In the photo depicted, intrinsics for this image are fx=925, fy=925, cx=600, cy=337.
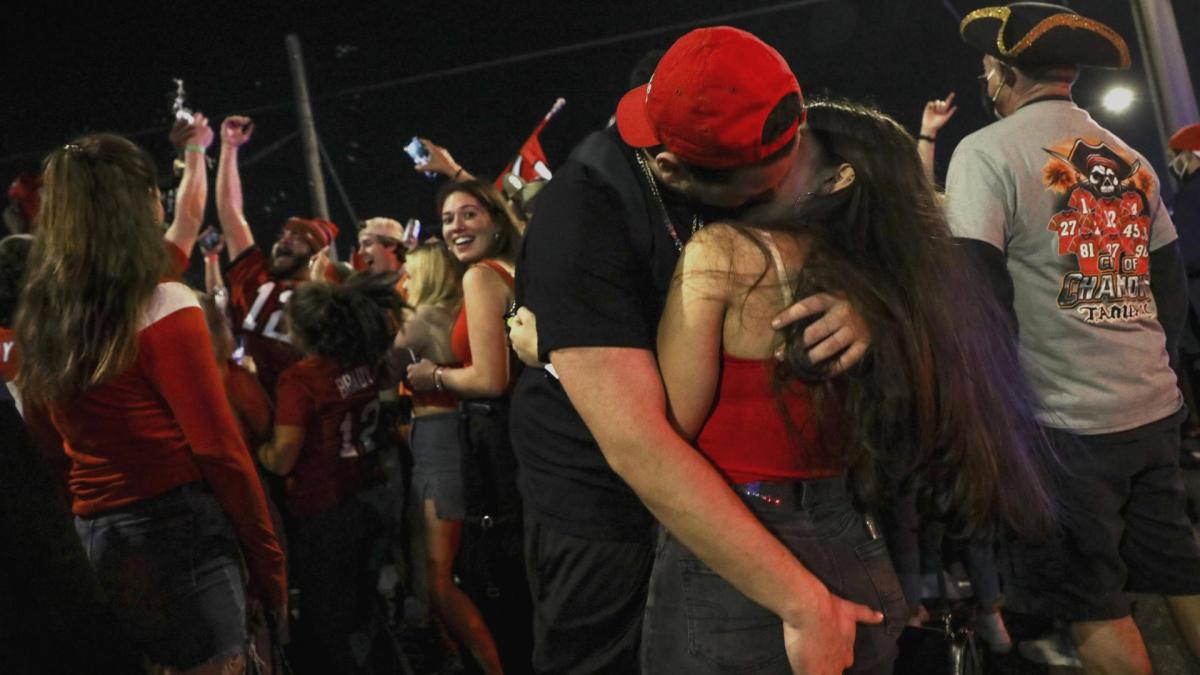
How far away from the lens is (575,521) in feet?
7.02

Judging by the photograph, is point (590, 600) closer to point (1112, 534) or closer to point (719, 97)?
point (719, 97)

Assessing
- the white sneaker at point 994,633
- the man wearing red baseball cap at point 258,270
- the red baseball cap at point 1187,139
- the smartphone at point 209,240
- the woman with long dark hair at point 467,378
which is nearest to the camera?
the woman with long dark hair at point 467,378

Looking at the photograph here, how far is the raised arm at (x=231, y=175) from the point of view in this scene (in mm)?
4348

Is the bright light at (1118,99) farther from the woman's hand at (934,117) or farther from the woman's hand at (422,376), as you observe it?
the woman's hand at (422,376)

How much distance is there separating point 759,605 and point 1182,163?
19.1 feet

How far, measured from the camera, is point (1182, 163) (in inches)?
234

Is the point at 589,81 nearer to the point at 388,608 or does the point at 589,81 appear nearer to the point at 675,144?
the point at 388,608

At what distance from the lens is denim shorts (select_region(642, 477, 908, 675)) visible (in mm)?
1564

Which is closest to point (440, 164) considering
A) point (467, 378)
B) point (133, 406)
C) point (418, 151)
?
point (418, 151)

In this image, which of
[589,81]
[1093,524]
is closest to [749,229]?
[1093,524]

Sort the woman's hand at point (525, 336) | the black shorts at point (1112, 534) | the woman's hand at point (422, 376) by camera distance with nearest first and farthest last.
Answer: the woman's hand at point (525, 336)
the black shorts at point (1112, 534)
the woman's hand at point (422, 376)

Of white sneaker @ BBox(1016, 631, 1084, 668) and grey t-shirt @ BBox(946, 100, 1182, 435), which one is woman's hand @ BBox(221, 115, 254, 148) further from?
white sneaker @ BBox(1016, 631, 1084, 668)

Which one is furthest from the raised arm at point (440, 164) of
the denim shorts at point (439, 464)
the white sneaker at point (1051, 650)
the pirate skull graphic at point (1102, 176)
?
the white sneaker at point (1051, 650)

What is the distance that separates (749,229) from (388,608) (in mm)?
4401
